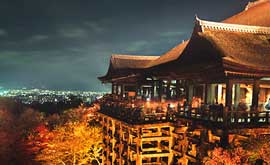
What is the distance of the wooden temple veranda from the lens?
38.6 ft

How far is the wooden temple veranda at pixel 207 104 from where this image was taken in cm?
1177

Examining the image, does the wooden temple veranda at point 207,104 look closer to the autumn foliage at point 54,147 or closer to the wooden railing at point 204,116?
the wooden railing at point 204,116

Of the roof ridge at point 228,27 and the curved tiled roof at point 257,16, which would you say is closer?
the roof ridge at point 228,27

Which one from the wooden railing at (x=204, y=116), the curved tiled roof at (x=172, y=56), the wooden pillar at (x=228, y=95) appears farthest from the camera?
the curved tiled roof at (x=172, y=56)

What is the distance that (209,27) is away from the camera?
16.0 m

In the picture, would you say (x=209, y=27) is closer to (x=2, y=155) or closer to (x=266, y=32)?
(x=266, y=32)

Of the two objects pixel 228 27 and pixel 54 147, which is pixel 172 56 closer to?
pixel 228 27

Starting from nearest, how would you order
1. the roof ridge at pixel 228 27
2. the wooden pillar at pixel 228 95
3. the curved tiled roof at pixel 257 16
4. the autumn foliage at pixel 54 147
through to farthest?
1. the wooden pillar at pixel 228 95
2. the roof ridge at pixel 228 27
3. the curved tiled roof at pixel 257 16
4. the autumn foliage at pixel 54 147

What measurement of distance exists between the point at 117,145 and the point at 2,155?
10139mm

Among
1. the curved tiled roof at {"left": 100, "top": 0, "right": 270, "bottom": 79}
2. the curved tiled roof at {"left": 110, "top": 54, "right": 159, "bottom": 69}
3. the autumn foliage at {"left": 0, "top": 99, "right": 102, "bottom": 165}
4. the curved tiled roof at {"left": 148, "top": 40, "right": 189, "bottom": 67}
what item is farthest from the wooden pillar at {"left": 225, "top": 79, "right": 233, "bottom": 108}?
the curved tiled roof at {"left": 110, "top": 54, "right": 159, "bottom": 69}

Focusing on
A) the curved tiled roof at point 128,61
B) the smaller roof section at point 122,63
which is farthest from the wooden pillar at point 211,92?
the curved tiled roof at point 128,61

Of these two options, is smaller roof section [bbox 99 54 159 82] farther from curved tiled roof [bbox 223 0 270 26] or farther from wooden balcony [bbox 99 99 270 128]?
curved tiled roof [bbox 223 0 270 26]

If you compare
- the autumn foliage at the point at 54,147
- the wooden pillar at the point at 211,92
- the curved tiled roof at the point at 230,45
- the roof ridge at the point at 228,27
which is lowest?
the autumn foliage at the point at 54,147

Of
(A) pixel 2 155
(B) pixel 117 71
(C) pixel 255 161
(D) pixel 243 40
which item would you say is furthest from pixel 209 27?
(A) pixel 2 155
